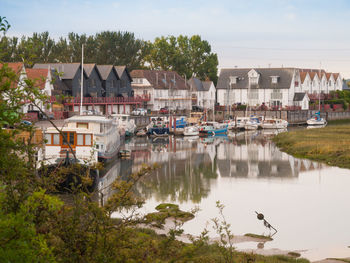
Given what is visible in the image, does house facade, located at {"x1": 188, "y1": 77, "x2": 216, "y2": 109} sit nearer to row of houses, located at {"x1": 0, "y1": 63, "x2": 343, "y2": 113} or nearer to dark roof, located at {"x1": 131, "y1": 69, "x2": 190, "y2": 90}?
row of houses, located at {"x1": 0, "y1": 63, "x2": 343, "y2": 113}

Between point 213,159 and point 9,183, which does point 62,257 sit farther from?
point 213,159

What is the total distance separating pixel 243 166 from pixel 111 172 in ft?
36.9

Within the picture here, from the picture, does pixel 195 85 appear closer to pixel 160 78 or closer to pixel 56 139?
pixel 160 78

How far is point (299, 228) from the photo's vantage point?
77.5 ft

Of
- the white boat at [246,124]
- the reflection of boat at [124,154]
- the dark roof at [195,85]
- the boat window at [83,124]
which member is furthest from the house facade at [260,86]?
the boat window at [83,124]

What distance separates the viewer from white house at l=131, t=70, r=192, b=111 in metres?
101

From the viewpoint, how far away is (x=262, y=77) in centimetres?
10944

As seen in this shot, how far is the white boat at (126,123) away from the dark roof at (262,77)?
42.2m

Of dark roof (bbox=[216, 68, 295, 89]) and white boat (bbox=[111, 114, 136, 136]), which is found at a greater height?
dark roof (bbox=[216, 68, 295, 89])

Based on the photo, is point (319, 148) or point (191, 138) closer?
point (319, 148)

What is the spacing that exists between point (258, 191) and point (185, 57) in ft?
324

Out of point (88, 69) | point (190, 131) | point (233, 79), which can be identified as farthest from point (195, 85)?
point (190, 131)

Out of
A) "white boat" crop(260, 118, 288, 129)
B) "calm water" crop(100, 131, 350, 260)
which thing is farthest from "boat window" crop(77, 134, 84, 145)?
"white boat" crop(260, 118, 288, 129)

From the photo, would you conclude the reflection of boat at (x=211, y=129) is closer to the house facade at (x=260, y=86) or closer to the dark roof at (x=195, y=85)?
the house facade at (x=260, y=86)
